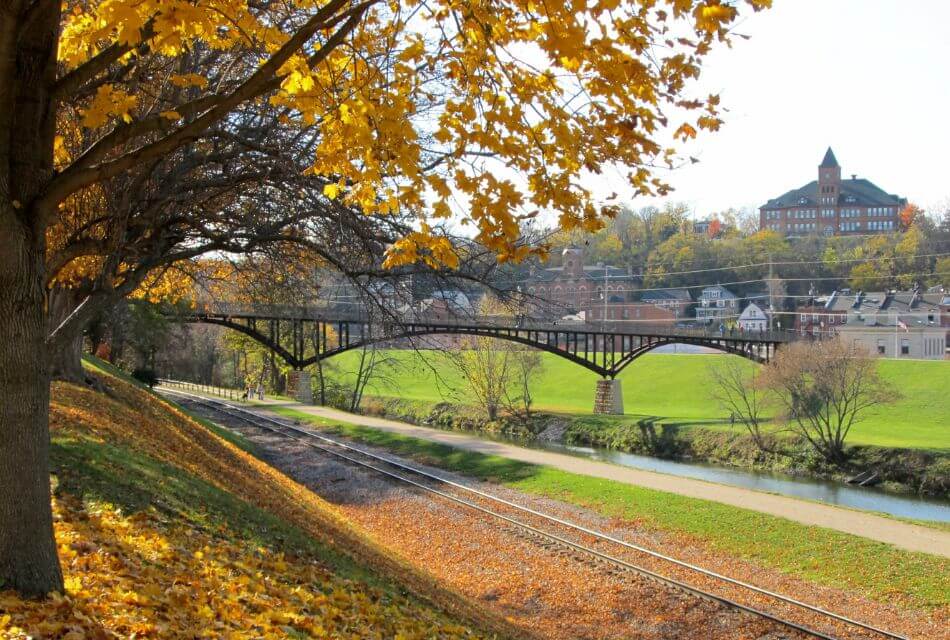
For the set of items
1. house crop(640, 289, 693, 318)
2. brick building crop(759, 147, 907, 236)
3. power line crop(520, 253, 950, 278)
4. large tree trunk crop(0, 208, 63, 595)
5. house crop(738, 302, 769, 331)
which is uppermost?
brick building crop(759, 147, 907, 236)

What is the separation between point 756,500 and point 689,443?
1890 centimetres

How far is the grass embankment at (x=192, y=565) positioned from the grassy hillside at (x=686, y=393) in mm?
22214

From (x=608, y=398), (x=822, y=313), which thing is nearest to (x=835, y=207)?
(x=822, y=313)

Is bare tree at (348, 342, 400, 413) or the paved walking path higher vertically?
bare tree at (348, 342, 400, 413)

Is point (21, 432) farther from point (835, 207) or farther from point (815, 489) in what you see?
point (835, 207)

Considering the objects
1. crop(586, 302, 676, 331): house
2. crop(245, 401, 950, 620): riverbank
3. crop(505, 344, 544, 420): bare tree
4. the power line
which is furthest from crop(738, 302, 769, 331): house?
crop(245, 401, 950, 620): riverbank

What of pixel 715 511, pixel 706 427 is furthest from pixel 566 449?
pixel 715 511

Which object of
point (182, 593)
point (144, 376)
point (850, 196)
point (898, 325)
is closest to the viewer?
point (182, 593)

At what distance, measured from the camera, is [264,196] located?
9977 millimetres

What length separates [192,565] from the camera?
653 cm

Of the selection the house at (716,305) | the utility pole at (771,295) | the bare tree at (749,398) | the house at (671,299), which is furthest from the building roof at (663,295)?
the bare tree at (749,398)

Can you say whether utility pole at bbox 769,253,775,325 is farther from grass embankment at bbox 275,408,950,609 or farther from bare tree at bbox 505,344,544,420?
grass embankment at bbox 275,408,950,609

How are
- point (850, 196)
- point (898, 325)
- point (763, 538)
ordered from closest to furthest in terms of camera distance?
1. point (763, 538)
2. point (898, 325)
3. point (850, 196)

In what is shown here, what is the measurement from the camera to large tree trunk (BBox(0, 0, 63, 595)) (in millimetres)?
4777
